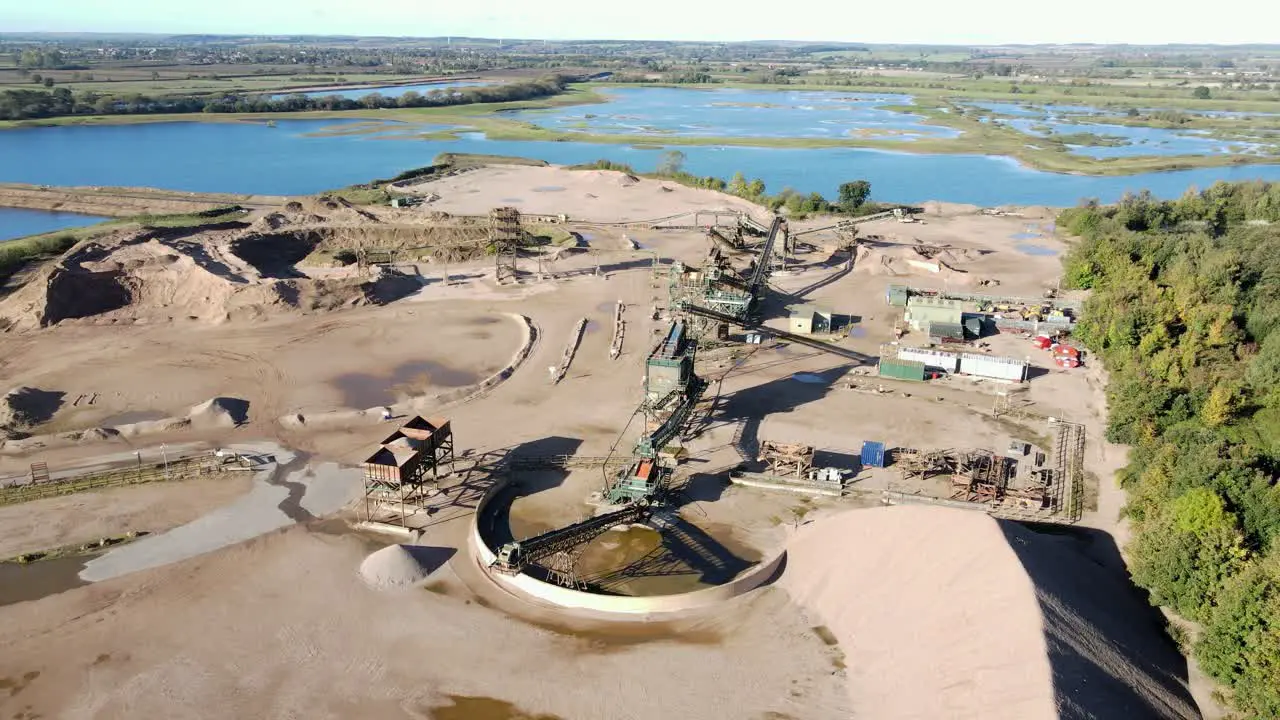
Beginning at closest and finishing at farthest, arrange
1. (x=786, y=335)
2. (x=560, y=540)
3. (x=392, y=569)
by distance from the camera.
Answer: (x=392, y=569)
(x=560, y=540)
(x=786, y=335)

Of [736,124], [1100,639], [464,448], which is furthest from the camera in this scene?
[736,124]

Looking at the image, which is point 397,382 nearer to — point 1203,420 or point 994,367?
point 994,367

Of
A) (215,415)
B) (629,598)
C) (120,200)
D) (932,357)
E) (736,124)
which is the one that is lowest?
(629,598)

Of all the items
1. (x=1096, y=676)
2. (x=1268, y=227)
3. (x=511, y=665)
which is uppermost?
(x=1268, y=227)

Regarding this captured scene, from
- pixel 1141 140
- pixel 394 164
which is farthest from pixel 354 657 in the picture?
pixel 1141 140

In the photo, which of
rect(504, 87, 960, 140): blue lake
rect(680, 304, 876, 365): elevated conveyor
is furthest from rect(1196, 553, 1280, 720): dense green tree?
rect(504, 87, 960, 140): blue lake

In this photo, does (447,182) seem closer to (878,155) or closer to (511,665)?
(878,155)

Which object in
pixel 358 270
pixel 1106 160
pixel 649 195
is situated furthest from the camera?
pixel 1106 160

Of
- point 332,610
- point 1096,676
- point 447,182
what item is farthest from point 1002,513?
point 447,182
